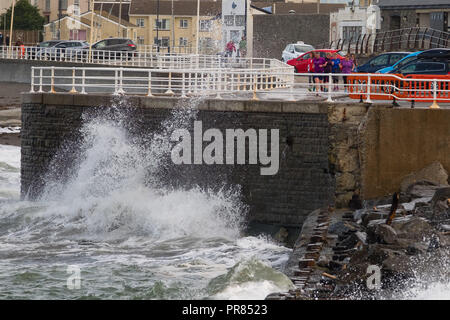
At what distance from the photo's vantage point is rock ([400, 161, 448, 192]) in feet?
64.0

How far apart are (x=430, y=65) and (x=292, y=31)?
32592 mm

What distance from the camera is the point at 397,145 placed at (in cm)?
2019

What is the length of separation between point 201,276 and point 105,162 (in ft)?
22.8

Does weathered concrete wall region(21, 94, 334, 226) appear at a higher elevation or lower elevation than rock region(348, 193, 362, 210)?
higher

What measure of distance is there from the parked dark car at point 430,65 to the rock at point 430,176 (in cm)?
A: 575

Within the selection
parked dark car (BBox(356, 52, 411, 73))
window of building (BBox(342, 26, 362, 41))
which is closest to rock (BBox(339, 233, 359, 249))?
parked dark car (BBox(356, 52, 411, 73))

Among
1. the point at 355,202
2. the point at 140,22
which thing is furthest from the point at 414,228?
the point at 140,22

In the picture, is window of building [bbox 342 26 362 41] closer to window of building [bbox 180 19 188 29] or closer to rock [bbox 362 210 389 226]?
rock [bbox 362 210 389 226]

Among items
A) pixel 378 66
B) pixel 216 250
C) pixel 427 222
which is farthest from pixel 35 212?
pixel 378 66

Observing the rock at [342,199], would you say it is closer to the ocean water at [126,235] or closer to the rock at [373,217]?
the ocean water at [126,235]

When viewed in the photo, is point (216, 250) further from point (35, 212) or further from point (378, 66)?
point (378, 66)

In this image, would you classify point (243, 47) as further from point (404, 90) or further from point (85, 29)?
point (85, 29)

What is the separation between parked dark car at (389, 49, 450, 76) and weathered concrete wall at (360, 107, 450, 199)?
532 centimetres

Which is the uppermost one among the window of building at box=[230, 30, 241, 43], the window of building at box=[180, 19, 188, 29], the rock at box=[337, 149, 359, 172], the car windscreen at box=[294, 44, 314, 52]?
the window of building at box=[180, 19, 188, 29]
